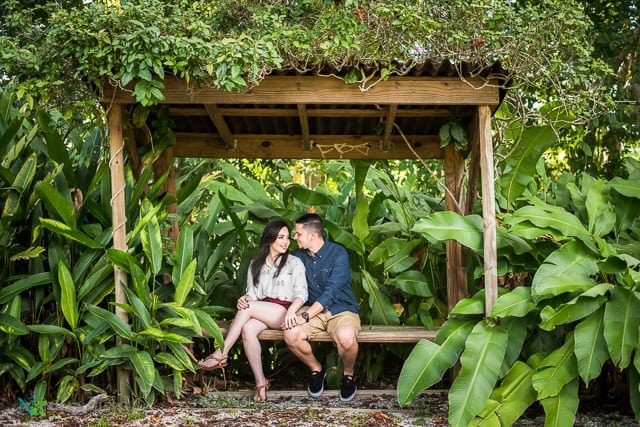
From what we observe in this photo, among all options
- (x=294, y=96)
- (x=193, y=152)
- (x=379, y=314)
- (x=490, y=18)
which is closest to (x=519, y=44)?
(x=490, y=18)

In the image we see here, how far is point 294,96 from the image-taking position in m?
5.56

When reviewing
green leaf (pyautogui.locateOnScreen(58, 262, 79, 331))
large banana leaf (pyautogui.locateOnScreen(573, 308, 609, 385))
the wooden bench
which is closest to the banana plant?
large banana leaf (pyautogui.locateOnScreen(573, 308, 609, 385))

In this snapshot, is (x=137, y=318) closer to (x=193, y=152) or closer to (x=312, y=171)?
(x=193, y=152)

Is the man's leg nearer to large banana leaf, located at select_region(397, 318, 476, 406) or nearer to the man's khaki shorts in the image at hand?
the man's khaki shorts

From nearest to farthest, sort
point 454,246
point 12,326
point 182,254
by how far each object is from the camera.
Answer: point 12,326 < point 182,254 < point 454,246

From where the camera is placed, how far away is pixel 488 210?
5.58 meters

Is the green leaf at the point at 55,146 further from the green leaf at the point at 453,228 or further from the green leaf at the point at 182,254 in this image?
the green leaf at the point at 453,228

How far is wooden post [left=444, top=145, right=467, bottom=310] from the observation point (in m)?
6.59

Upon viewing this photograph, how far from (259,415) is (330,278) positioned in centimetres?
114

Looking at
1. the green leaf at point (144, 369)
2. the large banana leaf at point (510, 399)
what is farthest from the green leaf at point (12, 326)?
the large banana leaf at point (510, 399)

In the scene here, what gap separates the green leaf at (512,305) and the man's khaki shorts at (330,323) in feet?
4.17

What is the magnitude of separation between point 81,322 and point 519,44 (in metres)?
3.50

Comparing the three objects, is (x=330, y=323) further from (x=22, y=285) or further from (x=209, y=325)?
(x=22, y=285)

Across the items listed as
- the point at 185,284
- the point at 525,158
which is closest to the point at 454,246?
the point at 525,158
